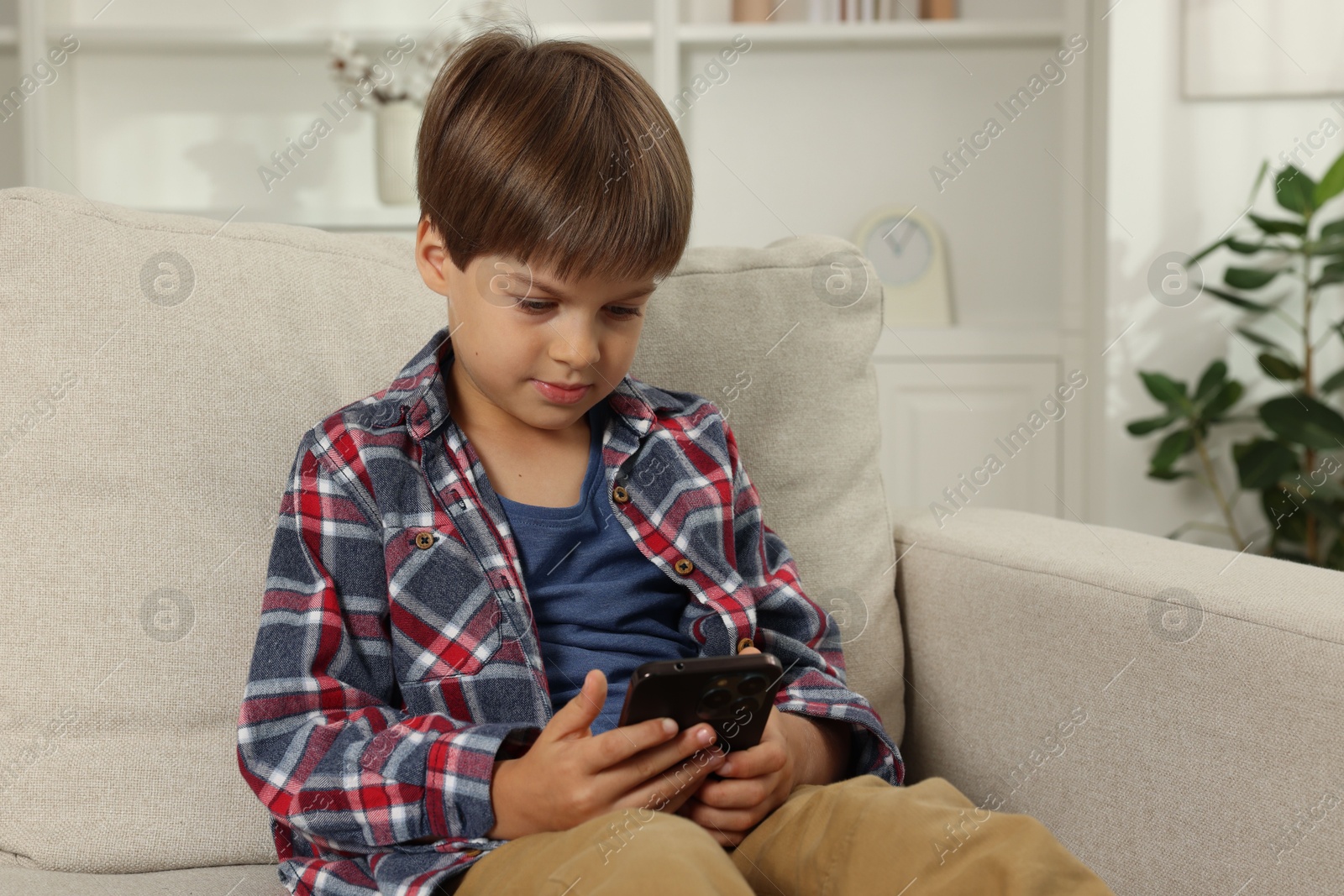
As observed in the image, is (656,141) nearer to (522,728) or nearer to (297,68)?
(522,728)

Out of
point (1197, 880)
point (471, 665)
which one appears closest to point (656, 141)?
point (471, 665)

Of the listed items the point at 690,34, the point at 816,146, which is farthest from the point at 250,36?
the point at 816,146

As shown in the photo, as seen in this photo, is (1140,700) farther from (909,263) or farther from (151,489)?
(909,263)

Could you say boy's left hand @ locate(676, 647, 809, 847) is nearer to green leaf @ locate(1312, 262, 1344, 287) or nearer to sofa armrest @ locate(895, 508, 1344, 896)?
sofa armrest @ locate(895, 508, 1344, 896)

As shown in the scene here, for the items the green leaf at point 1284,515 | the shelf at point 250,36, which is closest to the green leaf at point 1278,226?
the green leaf at point 1284,515

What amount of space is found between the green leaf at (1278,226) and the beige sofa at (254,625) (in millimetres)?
1284

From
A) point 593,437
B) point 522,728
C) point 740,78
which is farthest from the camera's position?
point 740,78

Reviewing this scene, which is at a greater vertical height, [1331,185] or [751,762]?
[1331,185]

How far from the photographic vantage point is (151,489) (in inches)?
32.9

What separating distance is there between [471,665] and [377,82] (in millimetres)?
1928

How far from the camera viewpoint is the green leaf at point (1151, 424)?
207 centimetres

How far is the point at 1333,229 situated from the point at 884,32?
973 mm

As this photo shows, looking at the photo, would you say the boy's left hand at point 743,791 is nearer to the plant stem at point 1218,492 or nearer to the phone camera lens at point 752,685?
the phone camera lens at point 752,685

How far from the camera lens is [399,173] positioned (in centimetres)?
235
